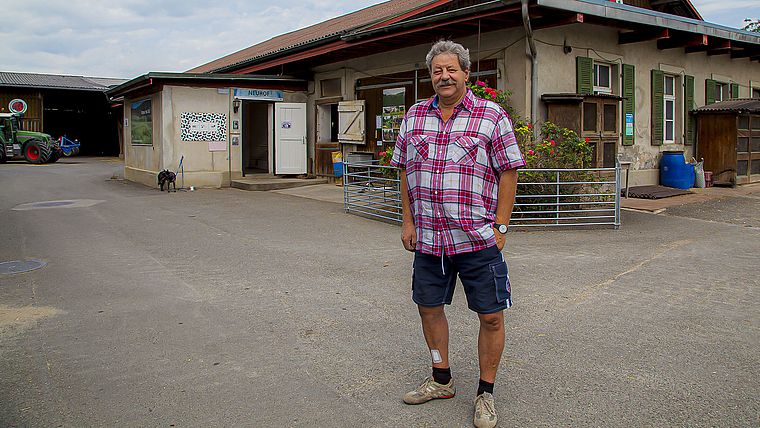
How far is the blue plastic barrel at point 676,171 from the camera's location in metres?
13.7

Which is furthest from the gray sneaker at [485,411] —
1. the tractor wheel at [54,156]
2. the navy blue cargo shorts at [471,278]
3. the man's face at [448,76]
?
the tractor wheel at [54,156]

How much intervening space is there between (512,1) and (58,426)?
8.79m

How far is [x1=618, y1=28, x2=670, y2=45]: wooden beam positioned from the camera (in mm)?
12047

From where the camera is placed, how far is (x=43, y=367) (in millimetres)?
3873

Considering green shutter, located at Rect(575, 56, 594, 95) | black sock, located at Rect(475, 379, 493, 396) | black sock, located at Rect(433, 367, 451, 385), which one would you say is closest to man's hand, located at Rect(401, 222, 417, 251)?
black sock, located at Rect(433, 367, 451, 385)

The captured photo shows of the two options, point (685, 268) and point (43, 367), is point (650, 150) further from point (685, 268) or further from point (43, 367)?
point (43, 367)

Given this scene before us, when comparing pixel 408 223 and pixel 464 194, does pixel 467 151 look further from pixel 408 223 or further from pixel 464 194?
pixel 408 223

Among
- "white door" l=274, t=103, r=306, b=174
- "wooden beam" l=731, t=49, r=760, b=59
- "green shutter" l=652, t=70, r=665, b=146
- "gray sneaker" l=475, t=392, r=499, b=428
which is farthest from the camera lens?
"white door" l=274, t=103, r=306, b=174

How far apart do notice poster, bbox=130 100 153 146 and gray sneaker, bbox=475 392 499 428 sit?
50.5 ft

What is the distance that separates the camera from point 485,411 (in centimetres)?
306

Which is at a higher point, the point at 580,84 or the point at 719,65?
the point at 719,65

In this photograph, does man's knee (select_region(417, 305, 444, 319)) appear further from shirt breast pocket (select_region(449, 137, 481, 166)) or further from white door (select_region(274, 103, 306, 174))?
white door (select_region(274, 103, 306, 174))

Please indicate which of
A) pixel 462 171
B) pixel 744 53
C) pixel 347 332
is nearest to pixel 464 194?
pixel 462 171

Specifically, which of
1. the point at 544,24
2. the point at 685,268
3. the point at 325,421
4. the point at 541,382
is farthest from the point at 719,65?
the point at 325,421
